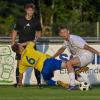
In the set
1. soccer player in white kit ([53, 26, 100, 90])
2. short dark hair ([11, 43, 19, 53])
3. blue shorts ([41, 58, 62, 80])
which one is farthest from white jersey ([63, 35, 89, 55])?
short dark hair ([11, 43, 19, 53])

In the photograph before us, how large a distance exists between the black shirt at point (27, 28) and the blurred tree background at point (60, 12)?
30.1ft

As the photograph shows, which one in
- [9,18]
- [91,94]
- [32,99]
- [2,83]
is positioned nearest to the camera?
[32,99]

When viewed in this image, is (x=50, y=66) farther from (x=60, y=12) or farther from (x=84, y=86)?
(x=60, y=12)

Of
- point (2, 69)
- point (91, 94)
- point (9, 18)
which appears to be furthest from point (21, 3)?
point (91, 94)

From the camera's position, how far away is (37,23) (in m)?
17.7

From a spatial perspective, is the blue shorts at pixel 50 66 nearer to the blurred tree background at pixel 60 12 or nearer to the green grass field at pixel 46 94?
the green grass field at pixel 46 94

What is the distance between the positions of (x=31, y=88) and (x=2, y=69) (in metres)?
1.64

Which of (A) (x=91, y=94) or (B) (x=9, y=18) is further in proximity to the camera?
(B) (x=9, y=18)

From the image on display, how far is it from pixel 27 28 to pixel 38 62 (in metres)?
0.95

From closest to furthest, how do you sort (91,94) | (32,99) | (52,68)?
(32,99), (91,94), (52,68)

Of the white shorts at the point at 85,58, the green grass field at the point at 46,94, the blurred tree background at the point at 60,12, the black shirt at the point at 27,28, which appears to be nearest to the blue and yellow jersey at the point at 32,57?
the black shirt at the point at 27,28

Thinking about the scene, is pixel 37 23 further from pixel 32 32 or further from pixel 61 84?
pixel 61 84

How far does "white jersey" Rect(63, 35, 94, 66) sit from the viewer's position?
16812mm

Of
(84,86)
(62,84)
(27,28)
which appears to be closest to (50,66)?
(62,84)
